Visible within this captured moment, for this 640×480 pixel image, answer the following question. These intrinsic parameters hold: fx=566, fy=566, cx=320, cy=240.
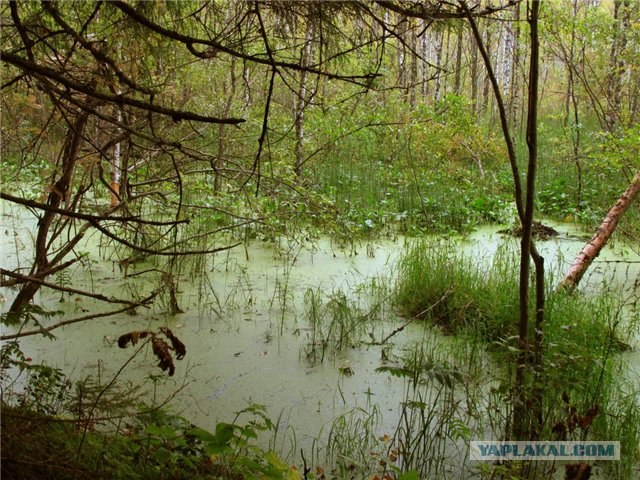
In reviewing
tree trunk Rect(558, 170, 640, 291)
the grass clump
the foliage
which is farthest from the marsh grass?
the foliage

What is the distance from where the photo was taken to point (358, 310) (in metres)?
2.83

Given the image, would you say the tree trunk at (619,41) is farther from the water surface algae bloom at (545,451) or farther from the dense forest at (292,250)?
the water surface algae bloom at (545,451)

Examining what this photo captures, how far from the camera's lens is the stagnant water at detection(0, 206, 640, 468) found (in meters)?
2.08

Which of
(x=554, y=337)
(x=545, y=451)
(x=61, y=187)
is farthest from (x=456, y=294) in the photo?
(x=61, y=187)

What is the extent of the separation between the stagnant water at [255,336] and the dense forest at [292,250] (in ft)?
0.10

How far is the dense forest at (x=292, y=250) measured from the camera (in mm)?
1499

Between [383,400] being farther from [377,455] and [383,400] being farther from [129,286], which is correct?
[129,286]

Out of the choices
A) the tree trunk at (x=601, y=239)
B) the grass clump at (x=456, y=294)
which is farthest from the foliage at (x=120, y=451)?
the tree trunk at (x=601, y=239)

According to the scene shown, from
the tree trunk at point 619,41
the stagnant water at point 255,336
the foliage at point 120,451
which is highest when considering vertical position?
the tree trunk at point 619,41

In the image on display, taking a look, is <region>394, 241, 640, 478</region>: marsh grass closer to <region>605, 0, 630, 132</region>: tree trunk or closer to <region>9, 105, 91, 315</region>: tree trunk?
<region>9, 105, 91, 315</region>: tree trunk

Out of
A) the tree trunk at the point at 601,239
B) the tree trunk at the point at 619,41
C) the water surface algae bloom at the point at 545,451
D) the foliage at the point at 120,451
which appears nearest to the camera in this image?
the foliage at the point at 120,451

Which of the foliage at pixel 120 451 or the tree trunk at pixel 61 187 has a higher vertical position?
the tree trunk at pixel 61 187

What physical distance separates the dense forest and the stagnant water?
31 mm

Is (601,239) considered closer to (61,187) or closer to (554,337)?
(554,337)
